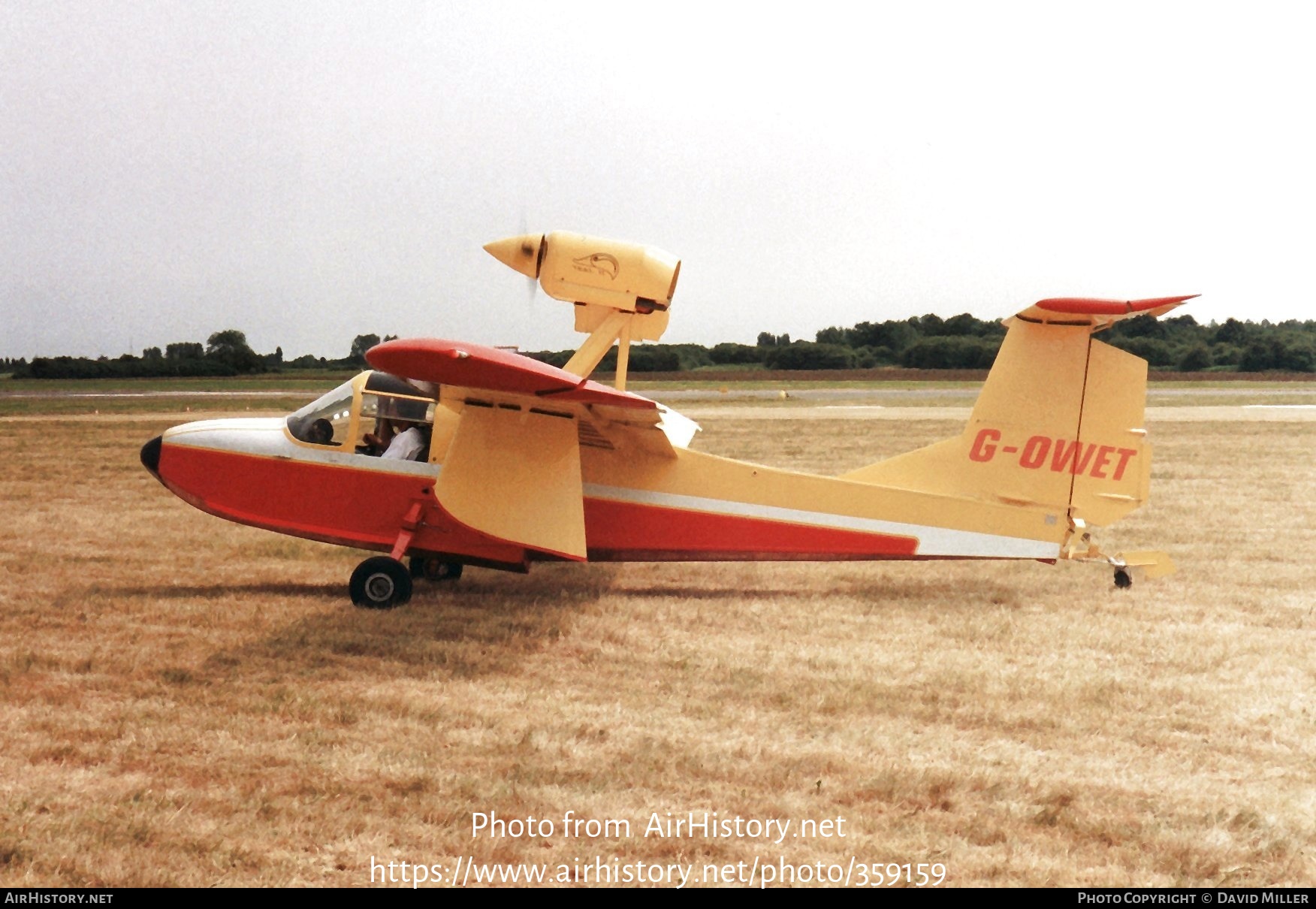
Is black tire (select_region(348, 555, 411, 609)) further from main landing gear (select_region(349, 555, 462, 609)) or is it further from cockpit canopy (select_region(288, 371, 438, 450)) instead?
cockpit canopy (select_region(288, 371, 438, 450))

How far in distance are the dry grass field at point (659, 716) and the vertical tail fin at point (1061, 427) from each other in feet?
2.95

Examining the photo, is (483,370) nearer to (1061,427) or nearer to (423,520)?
(423,520)

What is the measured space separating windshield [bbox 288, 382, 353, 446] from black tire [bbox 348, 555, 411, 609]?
121cm

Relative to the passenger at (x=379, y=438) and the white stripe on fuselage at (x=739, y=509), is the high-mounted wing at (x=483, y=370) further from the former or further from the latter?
the passenger at (x=379, y=438)

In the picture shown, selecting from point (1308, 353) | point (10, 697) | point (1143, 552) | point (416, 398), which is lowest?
point (10, 697)

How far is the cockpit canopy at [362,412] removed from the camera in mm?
8633

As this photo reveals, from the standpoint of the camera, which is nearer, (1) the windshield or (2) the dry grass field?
(2) the dry grass field

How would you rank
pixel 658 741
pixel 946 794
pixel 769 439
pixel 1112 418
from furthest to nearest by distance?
pixel 769 439 → pixel 1112 418 → pixel 658 741 → pixel 946 794

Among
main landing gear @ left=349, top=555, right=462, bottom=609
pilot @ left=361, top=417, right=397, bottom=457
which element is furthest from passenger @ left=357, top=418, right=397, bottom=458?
main landing gear @ left=349, top=555, right=462, bottom=609

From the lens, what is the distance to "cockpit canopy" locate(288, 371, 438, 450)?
8633mm

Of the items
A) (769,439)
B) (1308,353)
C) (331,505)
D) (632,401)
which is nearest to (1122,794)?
(632,401)

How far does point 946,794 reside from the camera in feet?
15.0

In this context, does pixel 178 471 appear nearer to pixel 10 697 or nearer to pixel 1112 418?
pixel 10 697

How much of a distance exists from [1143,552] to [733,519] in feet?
12.6
